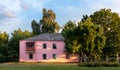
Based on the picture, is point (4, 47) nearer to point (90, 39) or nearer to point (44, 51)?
point (44, 51)

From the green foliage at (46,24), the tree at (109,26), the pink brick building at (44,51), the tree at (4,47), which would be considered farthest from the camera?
the green foliage at (46,24)

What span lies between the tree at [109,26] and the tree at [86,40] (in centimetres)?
689

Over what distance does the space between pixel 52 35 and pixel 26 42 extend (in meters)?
7.51

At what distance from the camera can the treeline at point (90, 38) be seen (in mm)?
70625

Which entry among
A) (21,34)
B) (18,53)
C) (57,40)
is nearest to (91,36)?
(57,40)

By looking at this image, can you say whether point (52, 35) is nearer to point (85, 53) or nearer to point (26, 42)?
point (26, 42)

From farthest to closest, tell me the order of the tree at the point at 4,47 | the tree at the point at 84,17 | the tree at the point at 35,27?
the tree at the point at 35,27 → the tree at the point at 4,47 → the tree at the point at 84,17

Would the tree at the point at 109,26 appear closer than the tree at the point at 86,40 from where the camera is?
No

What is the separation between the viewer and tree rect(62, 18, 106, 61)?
7012cm

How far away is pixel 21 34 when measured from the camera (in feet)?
341

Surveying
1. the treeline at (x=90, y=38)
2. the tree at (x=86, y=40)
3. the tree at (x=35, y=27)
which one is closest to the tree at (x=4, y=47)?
the treeline at (x=90, y=38)

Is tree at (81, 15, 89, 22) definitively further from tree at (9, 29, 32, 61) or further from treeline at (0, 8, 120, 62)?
tree at (9, 29, 32, 61)

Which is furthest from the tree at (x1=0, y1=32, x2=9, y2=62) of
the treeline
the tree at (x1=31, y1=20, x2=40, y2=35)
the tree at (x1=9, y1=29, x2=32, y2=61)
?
the tree at (x1=31, y1=20, x2=40, y2=35)

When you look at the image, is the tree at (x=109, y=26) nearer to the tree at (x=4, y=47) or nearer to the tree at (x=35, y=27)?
the tree at (x=4, y=47)
